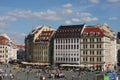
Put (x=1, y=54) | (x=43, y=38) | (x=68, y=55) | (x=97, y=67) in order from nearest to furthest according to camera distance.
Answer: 1. (x=97, y=67)
2. (x=68, y=55)
3. (x=43, y=38)
4. (x=1, y=54)

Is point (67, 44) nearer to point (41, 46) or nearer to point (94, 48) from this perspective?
point (94, 48)

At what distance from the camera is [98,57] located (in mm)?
96188

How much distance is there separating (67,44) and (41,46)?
10173mm

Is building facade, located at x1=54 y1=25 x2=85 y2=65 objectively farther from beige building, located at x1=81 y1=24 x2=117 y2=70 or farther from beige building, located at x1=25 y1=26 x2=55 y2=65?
beige building, located at x1=25 y1=26 x2=55 y2=65

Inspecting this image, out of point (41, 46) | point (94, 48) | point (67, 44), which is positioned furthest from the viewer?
point (41, 46)

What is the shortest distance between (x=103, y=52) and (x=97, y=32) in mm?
5275

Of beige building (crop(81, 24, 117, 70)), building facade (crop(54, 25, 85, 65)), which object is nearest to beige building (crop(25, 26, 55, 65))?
building facade (crop(54, 25, 85, 65))

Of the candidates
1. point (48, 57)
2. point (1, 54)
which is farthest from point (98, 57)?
point (1, 54)

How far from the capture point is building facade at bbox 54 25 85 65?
98.9 meters

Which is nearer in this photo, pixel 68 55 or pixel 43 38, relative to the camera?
pixel 68 55

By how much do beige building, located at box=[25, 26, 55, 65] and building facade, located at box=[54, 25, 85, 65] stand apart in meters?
3.67

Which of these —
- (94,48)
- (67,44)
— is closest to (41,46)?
(67,44)

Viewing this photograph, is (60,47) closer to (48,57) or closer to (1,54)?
(48,57)

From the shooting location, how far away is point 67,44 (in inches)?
3957
